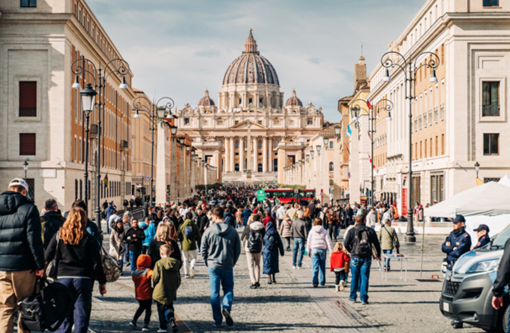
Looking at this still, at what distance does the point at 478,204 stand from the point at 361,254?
6252 mm

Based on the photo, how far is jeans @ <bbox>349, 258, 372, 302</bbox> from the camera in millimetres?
11220

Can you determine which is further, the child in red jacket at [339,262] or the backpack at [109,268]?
the child in red jacket at [339,262]

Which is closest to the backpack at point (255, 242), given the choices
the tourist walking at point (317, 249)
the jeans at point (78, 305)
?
the tourist walking at point (317, 249)

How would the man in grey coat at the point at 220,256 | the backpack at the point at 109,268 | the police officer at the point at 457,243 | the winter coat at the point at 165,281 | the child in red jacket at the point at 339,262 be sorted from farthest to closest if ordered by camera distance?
1. the child in red jacket at the point at 339,262
2. the police officer at the point at 457,243
3. the man in grey coat at the point at 220,256
4. the winter coat at the point at 165,281
5. the backpack at the point at 109,268

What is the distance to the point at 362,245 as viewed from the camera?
11328mm

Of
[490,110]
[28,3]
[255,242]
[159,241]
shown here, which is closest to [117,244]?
[255,242]

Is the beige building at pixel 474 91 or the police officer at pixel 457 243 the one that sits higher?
the beige building at pixel 474 91

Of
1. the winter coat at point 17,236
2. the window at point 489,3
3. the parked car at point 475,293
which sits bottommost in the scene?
the parked car at point 475,293

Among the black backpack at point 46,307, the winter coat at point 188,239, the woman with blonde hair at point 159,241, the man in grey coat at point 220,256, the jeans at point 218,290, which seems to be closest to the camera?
the black backpack at point 46,307

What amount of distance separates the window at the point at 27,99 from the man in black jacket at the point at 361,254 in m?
27.7

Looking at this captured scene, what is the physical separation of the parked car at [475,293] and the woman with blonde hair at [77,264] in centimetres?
458

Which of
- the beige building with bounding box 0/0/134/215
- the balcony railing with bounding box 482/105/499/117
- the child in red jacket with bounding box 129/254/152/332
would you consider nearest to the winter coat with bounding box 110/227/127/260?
the child in red jacket with bounding box 129/254/152/332

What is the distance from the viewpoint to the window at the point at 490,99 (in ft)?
115

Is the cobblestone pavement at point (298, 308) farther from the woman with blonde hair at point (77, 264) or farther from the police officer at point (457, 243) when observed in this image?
the woman with blonde hair at point (77, 264)
